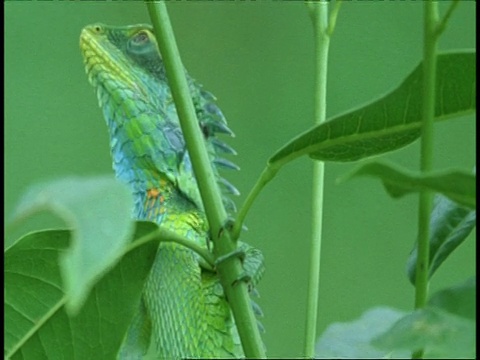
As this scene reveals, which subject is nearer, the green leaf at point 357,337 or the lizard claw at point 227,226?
the green leaf at point 357,337

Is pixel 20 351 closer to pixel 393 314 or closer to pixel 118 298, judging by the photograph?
pixel 118 298

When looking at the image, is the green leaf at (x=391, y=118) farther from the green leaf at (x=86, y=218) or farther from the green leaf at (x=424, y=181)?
the green leaf at (x=86, y=218)

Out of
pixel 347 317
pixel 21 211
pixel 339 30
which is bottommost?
pixel 347 317

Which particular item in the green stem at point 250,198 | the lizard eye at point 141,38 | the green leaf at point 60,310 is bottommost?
the green leaf at point 60,310

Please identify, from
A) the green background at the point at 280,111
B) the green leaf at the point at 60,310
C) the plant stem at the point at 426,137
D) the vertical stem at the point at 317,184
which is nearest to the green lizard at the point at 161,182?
the vertical stem at the point at 317,184

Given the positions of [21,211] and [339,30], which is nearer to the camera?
[21,211]

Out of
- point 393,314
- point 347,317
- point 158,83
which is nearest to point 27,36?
point 347,317
